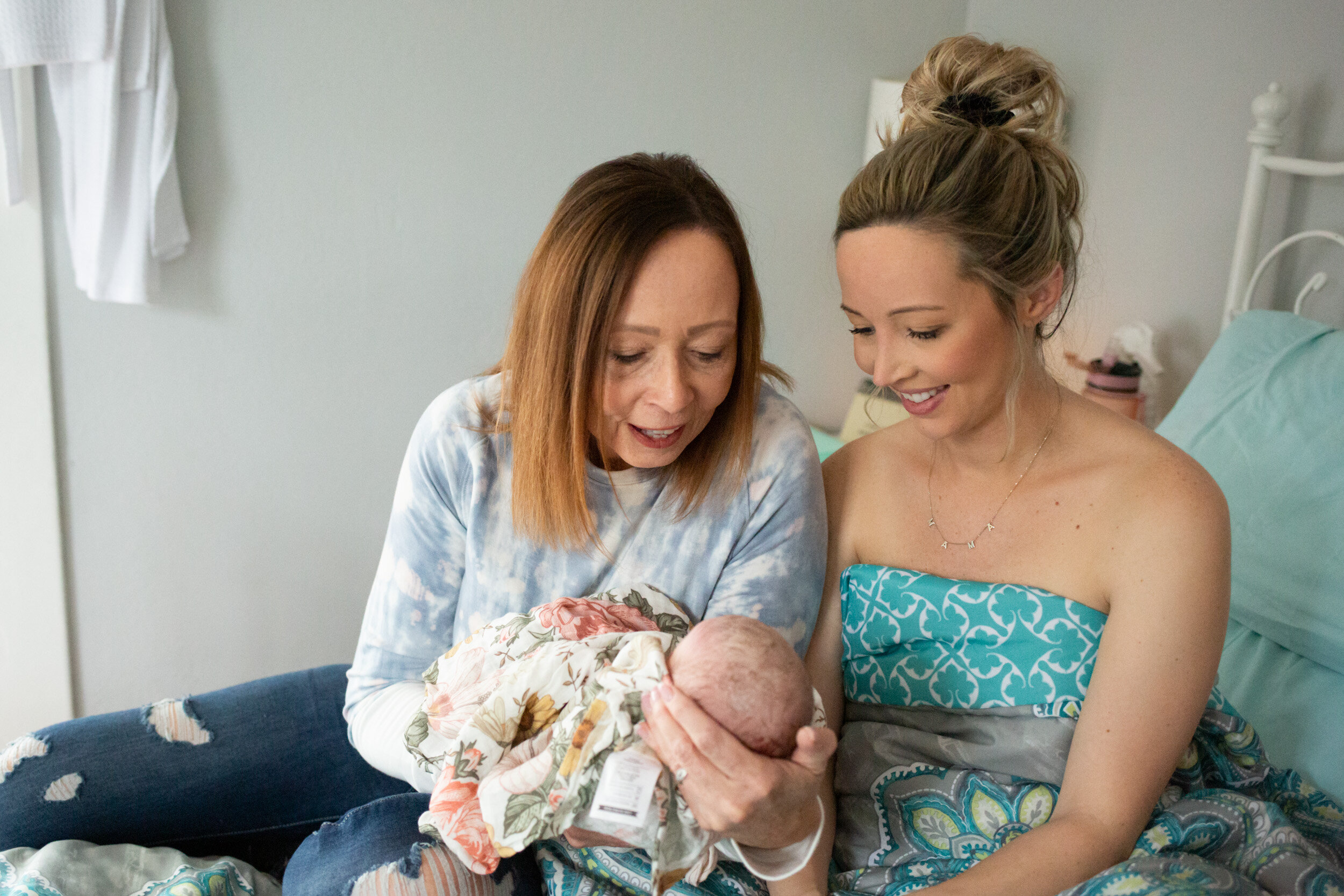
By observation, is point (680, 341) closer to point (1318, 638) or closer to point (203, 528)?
point (1318, 638)

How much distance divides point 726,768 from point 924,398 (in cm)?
56

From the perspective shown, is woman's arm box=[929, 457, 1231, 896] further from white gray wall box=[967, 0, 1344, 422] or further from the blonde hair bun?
white gray wall box=[967, 0, 1344, 422]

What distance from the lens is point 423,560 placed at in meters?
1.42

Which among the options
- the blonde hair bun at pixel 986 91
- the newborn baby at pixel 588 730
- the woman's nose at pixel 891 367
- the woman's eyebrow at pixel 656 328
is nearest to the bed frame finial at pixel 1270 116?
the blonde hair bun at pixel 986 91

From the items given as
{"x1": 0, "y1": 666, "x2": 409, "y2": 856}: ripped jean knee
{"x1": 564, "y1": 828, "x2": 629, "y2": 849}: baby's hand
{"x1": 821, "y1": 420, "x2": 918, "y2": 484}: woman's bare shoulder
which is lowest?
{"x1": 0, "y1": 666, "x2": 409, "y2": 856}: ripped jean knee

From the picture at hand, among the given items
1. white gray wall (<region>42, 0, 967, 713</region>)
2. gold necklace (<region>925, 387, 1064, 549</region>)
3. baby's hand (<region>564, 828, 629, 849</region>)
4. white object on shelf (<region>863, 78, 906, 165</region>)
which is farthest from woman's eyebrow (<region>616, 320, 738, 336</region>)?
white object on shelf (<region>863, 78, 906, 165</region>)

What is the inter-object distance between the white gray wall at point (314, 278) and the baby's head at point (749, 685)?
1723 millimetres

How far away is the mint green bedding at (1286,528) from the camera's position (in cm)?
155

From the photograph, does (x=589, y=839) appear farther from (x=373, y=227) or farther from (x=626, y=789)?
(x=373, y=227)

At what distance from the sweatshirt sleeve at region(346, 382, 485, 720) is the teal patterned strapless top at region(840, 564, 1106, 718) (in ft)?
1.84

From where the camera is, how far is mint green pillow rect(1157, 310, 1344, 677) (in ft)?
5.20

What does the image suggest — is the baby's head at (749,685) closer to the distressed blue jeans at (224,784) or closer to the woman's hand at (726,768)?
the woman's hand at (726,768)

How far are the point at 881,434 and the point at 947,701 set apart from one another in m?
0.43

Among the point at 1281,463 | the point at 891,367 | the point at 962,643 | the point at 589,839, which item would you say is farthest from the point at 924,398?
the point at 1281,463
